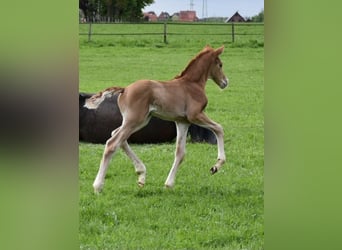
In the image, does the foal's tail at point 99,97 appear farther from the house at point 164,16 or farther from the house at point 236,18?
the house at point 236,18

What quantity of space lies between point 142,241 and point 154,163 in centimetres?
30

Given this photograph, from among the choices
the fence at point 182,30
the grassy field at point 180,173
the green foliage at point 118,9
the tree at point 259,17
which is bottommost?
the grassy field at point 180,173

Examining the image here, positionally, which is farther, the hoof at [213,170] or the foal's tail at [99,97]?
the hoof at [213,170]

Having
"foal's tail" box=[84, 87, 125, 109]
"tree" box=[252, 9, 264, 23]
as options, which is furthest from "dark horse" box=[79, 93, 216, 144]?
"tree" box=[252, 9, 264, 23]

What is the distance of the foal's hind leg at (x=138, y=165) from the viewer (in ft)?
7.32

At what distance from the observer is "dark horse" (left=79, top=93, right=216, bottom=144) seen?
2.19 meters

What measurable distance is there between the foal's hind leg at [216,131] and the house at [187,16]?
34cm

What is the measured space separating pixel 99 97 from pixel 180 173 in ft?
1.33

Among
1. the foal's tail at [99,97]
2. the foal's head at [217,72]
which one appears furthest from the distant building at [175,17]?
the foal's tail at [99,97]

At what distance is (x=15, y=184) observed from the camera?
1.98 m

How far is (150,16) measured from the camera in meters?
2.29

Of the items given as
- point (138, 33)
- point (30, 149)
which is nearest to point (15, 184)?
point (30, 149)

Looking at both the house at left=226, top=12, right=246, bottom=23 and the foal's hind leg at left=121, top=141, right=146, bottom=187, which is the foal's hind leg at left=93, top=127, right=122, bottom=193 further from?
the house at left=226, top=12, right=246, bottom=23

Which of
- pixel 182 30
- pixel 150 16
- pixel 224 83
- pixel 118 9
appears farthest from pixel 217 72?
pixel 118 9
